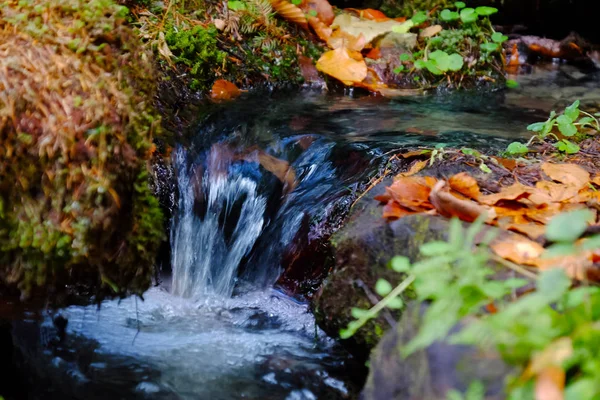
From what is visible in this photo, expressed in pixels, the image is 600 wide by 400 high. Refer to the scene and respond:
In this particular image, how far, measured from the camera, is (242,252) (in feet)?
10.0

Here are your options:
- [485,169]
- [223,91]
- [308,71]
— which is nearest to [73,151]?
[485,169]

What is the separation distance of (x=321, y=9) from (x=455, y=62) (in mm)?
1402

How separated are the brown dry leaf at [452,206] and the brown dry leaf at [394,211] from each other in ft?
0.38

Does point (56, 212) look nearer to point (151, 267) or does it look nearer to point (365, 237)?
point (151, 267)

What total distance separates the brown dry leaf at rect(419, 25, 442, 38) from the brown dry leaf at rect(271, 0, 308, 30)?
1149 mm

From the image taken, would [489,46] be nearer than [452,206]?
No

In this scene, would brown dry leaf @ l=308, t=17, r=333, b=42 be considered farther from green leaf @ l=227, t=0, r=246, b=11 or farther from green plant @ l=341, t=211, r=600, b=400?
green plant @ l=341, t=211, r=600, b=400

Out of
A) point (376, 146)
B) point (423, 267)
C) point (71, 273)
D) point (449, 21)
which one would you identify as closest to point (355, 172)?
point (376, 146)

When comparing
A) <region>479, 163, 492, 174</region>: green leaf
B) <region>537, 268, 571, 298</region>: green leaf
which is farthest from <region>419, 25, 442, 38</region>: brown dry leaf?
<region>537, 268, 571, 298</region>: green leaf

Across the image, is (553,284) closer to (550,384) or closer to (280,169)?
(550,384)

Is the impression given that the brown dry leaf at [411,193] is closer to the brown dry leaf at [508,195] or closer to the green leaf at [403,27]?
the brown dry leaf at [508,195]

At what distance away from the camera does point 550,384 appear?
1084mm

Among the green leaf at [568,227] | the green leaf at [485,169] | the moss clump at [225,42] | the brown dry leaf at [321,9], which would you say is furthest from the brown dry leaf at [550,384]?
the brown dry leaf at [321,9]

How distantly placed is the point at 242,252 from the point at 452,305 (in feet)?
6.38
